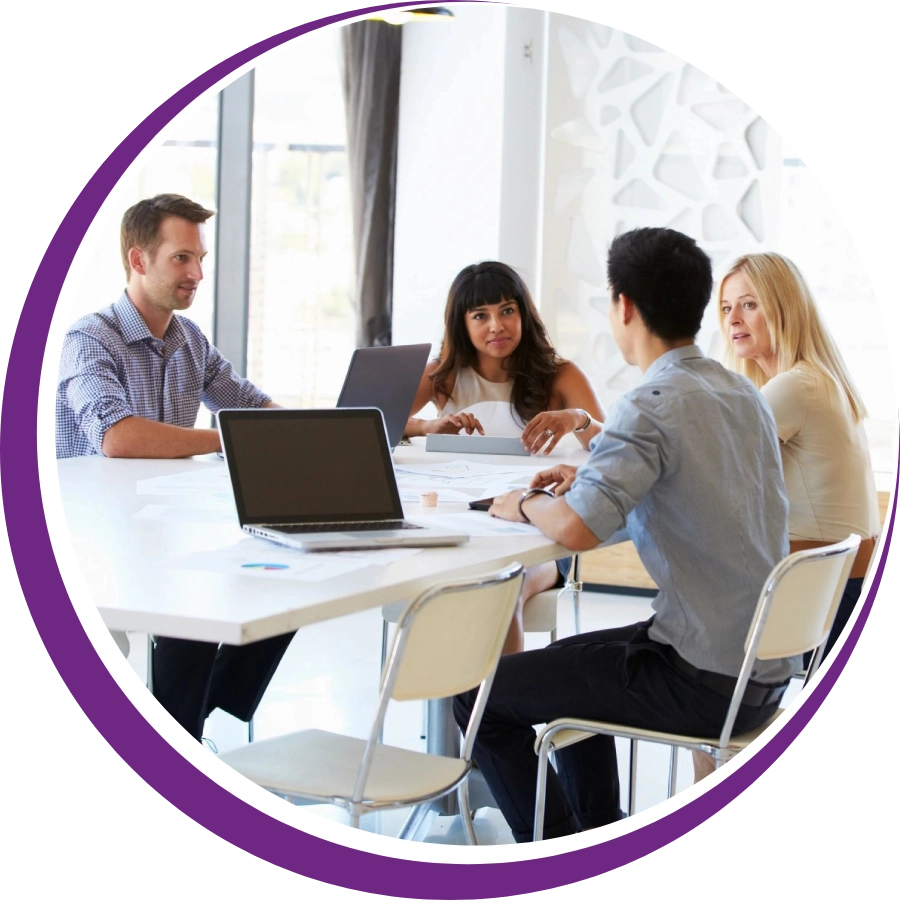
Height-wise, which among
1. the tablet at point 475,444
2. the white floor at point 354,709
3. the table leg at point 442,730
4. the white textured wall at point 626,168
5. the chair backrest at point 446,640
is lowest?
the white floor at point 354,709

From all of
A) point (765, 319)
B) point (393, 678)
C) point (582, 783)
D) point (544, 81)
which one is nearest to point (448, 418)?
point (765, 319)

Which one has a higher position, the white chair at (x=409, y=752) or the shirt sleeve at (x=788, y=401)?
the shirt sleeve at (x=788, y=401)

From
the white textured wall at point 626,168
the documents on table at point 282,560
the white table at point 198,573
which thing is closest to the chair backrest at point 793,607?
the white table at point 198,573

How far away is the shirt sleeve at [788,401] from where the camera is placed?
2.79 metres

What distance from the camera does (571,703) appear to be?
7.33 feet

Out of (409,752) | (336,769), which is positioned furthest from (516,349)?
(336,769)

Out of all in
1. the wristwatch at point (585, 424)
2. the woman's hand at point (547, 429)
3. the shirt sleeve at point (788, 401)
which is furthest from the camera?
the wristwatch at point (585, 424)

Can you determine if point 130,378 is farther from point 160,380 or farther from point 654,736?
point 654,736

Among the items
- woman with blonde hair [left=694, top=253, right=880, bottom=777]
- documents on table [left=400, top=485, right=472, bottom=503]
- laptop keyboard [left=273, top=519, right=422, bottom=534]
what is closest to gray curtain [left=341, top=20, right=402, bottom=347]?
woman with blonde hair [left=694, top=253, right=880, bottom=777]

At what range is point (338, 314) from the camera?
19.9ft

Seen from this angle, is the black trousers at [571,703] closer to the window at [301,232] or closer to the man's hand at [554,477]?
the man's hand at [554,477]

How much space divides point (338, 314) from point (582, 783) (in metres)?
3.87

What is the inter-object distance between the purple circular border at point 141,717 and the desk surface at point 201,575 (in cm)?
11

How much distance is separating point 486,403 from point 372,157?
8.20 feet
